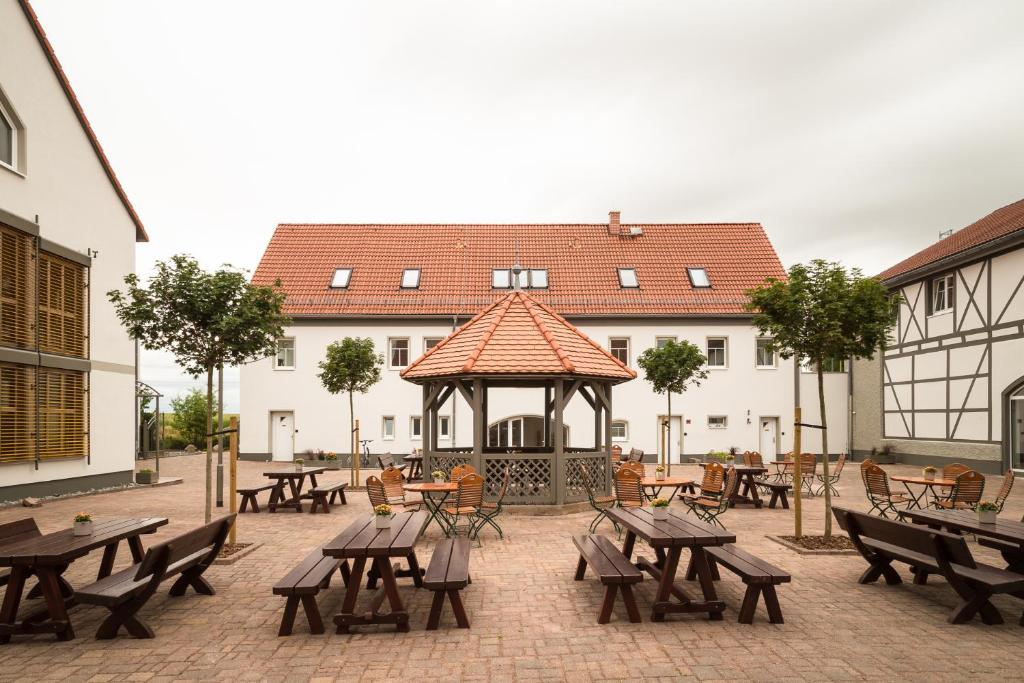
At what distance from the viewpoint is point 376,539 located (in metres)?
6.41

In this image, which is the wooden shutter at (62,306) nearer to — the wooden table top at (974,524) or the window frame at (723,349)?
the wooden table top at (974,524)

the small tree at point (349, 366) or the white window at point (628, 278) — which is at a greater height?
the white window at point (628, 278)

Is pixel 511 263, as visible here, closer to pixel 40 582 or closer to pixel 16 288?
pixel 16 288

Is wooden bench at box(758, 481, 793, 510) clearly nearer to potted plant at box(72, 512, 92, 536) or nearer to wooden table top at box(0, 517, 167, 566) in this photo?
wooden table top at box(0, 517, 167, 566)

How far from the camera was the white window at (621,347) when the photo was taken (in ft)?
84.9

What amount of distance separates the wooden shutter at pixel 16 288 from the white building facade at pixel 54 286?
24mm

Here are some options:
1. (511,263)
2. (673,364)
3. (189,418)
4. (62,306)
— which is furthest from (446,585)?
(189,418)

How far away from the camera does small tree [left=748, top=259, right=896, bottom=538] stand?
9.30 metres

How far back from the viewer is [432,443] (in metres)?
15.4

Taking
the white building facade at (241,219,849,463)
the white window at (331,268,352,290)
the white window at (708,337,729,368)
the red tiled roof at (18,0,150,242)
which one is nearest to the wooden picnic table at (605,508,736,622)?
the red tiled roof at (18,0,150,242)

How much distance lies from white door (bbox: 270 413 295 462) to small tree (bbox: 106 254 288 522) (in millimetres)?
16468

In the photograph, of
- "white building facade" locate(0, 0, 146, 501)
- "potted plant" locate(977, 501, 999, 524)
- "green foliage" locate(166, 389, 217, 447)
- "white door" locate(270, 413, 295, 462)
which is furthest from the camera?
"green foliage" locate(166, 389, 217, 447)

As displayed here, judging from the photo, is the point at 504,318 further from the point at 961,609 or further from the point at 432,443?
the point at 961,609

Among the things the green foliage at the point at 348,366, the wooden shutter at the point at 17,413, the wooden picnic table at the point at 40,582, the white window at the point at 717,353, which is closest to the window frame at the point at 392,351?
the green foliage at the point at 348,366
